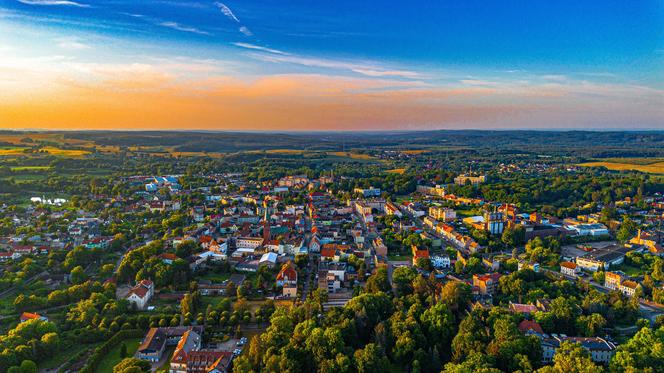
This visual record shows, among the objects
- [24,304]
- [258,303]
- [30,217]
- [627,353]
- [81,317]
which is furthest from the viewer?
[30,217]

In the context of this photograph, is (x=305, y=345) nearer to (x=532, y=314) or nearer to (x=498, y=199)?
(x=532, y=314)

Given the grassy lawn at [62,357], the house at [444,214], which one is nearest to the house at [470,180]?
the house at [444,214]

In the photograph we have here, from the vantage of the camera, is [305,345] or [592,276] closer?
[305,345]

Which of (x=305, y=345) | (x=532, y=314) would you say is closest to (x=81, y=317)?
(x=305, y=345)

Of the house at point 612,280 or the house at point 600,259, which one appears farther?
the house at point 600,259

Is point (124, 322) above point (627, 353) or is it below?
below

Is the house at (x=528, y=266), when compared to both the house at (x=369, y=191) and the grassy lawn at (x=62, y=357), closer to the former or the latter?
the grassy lawn at (x=62, y=357)

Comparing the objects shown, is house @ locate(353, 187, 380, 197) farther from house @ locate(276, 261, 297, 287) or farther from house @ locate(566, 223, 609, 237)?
house @ locate(276, 261, 297, 287)

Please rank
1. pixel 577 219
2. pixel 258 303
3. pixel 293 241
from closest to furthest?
pixel 258 303
pixel 293 241
pixel 577 219
